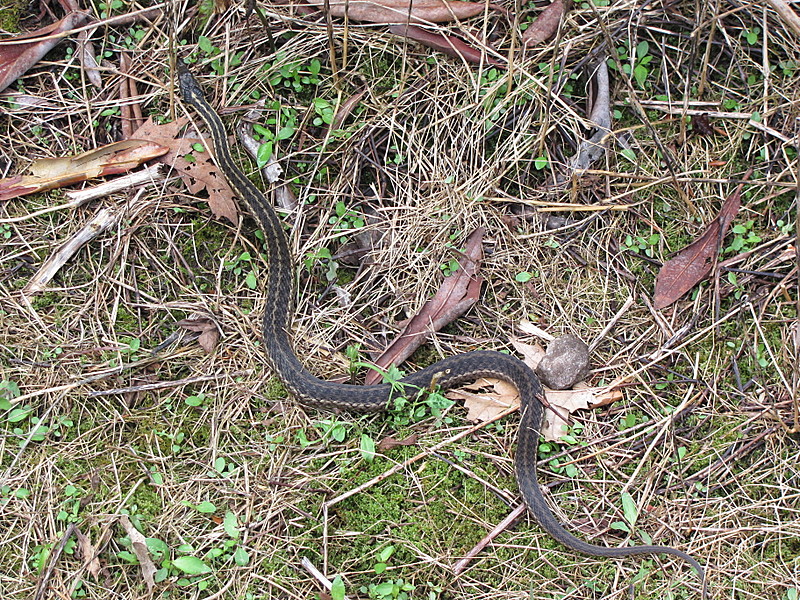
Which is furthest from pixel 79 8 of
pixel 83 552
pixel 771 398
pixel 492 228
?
pixel 771 398

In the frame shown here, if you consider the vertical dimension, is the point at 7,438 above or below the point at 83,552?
above

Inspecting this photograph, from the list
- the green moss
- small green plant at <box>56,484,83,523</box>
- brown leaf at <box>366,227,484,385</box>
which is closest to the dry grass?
small green plant at <box>56,484,83,523</box>

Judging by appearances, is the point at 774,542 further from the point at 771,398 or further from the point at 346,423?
the point at 346,423

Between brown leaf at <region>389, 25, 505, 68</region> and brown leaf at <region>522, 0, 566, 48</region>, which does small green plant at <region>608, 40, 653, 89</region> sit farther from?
brown leaf at <region>389, 25, 505, 68</region>

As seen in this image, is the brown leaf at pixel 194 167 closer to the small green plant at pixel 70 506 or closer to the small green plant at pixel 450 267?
the small green plant at pixel 450 267

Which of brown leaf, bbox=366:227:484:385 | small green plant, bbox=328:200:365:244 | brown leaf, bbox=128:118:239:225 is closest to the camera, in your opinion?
brown leaf, bbox=366:227:484:385

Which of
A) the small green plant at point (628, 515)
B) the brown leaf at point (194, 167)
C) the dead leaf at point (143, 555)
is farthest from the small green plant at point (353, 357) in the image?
the small green plant at point (628, 515)

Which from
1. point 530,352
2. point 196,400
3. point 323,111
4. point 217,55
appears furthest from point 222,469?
point 217,55
